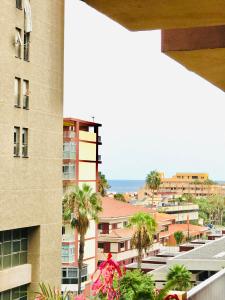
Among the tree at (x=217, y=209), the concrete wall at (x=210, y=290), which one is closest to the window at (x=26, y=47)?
the concrete wall at (x=210, y=290)

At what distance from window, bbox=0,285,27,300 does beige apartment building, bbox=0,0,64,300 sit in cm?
5

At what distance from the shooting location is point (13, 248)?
27547mm

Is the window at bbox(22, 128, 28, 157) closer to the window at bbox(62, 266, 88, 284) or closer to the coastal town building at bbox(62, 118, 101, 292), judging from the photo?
the coastal town building at bbox(62, 118, 101, 292)

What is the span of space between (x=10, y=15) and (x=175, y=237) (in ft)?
212

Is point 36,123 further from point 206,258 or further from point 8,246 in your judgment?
point 206,258

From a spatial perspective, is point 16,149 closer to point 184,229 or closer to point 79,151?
point 79,151

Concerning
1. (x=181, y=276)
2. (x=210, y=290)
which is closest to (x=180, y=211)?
(x=181, y=276)

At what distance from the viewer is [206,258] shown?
39.9 metres

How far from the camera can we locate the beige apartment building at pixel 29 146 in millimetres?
25891

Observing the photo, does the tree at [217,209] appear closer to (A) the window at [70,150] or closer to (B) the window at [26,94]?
(A) the window at [70,150]

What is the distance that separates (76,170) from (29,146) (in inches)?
879

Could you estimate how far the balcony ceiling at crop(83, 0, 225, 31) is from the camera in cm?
148

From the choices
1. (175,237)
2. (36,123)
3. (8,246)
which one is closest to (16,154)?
(36,123)

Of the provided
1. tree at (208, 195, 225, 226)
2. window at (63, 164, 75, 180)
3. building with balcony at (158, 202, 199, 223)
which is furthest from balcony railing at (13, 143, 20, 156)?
tree at (208, 195, 225, 226)
